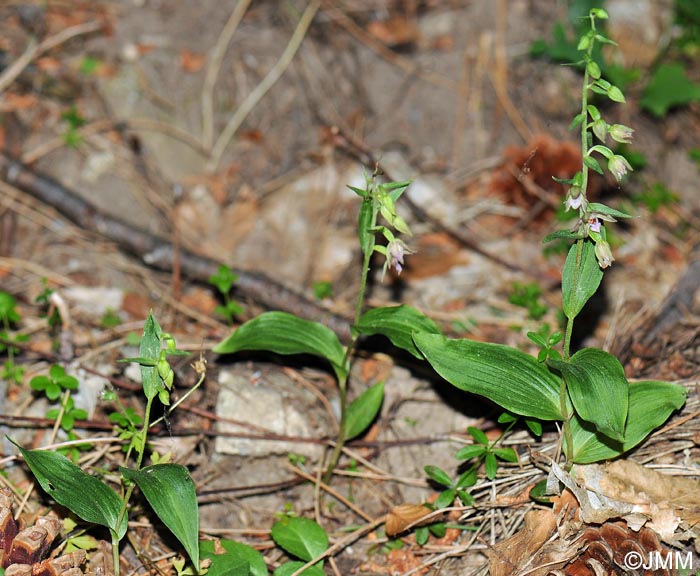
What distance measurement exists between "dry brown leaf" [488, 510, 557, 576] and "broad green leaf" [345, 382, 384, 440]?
76 centimetres

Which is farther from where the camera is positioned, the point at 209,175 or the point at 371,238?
the point at 209,175

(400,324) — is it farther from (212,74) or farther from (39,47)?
(39,47)

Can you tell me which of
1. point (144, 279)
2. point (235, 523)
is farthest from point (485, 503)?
point (144, 279)

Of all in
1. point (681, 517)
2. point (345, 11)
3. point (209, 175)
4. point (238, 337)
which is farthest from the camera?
point (345, 11)

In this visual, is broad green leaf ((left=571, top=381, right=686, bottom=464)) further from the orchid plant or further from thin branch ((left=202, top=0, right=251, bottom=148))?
thin branch ((left=202, top=0, right=251, bottom=148))

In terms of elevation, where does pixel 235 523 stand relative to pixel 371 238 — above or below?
below

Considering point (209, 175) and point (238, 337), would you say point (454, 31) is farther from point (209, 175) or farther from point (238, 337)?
point (238, 337)

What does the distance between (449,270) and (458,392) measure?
3.94 ft

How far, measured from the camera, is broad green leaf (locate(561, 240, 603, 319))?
245 cm

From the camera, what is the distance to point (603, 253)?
2.32 metres

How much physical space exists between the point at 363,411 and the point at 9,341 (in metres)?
1.63

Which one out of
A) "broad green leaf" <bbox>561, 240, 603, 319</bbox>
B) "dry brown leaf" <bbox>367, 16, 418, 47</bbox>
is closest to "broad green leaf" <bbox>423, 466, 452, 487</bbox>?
"broad green leaf" <bbox>561, 240, 603, 319</bbox>

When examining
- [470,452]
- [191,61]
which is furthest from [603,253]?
[191,61]

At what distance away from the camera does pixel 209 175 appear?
4.89 metres
